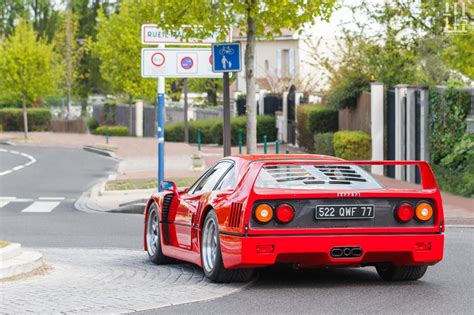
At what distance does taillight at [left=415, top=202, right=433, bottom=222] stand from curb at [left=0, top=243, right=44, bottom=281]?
3817 mm

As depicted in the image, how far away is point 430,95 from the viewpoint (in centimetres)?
2616

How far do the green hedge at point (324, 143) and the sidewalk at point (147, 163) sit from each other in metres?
3.48

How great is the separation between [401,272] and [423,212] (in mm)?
765

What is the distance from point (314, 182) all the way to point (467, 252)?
385 centimetres

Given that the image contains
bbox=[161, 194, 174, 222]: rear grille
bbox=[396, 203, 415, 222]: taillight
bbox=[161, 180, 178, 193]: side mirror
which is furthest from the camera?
bbox=[161, 194, 174, 222]: rear grille

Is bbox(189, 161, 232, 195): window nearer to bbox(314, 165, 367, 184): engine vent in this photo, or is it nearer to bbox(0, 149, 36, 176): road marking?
bbox(314, 165, 367, 184): engine vent

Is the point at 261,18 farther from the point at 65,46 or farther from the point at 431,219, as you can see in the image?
the point at 65,46

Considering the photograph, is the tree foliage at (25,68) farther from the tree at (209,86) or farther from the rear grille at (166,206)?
the rear grille at (166,206)

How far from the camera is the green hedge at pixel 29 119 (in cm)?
7506

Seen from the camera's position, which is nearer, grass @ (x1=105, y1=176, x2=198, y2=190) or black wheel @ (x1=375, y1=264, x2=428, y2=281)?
black wheel @ (x1=375, y1=264, x2=428, y2=281)

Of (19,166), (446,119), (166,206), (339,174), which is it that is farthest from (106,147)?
(339,174)

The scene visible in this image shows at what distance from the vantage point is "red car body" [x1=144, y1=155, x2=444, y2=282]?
403 inches

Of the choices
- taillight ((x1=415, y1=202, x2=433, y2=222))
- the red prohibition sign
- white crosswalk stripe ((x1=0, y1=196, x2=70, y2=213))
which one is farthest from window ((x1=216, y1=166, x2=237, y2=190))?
white crosswalk stripe ((x1=0, y1=196, x2=70, y2=213))

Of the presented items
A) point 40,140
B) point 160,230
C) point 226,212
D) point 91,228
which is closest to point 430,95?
point 91,228
